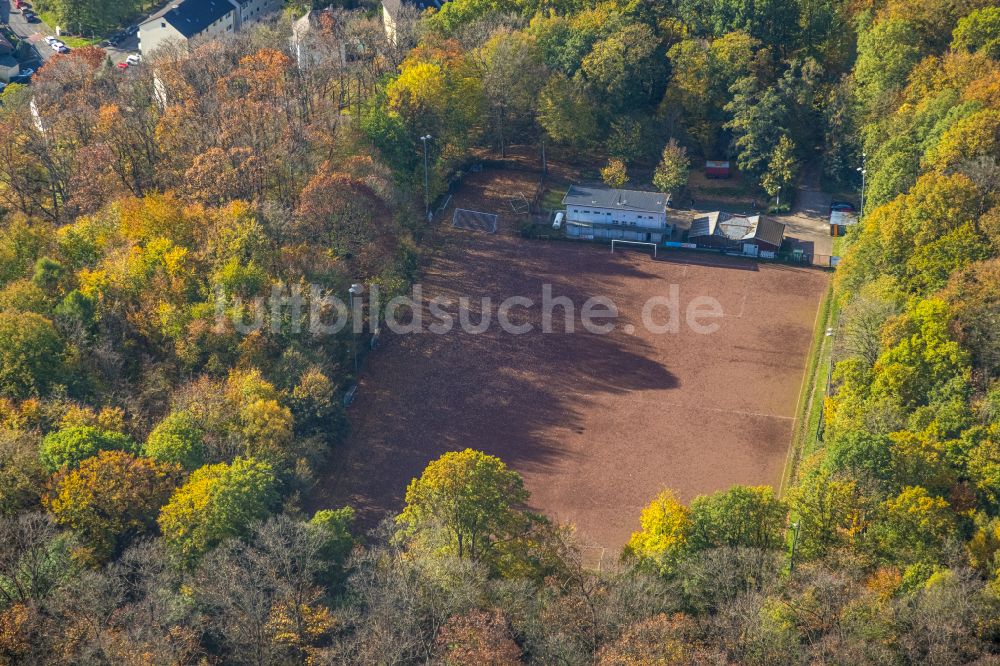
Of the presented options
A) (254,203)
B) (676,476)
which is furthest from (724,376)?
(254,203)

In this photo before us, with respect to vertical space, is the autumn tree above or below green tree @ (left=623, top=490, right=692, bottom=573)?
above

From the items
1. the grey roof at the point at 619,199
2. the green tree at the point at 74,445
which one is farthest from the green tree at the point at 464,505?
the grey roof at the point at 619,199

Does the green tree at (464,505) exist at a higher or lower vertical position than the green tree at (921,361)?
lower

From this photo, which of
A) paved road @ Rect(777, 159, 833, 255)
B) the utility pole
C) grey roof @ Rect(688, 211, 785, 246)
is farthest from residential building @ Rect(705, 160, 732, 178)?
the utility pole

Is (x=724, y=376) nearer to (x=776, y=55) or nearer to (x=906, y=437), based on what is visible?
(x=906, y=437)

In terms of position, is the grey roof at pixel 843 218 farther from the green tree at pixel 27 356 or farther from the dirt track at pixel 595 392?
the green tree at pixel 27 356

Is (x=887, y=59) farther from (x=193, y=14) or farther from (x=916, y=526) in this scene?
(x=193, y=14)

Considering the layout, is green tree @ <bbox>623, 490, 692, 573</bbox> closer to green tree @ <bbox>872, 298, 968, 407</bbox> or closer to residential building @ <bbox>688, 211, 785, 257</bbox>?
green tree @ <bbox>872, 298, 968, 407</bbox>
